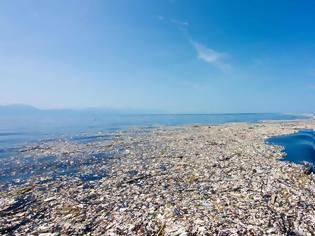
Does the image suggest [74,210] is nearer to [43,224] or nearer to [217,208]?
[43,224]

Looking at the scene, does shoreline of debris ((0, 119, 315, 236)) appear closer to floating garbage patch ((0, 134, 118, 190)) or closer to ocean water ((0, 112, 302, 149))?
floating garbage patch ((0, 134, 118, 190))

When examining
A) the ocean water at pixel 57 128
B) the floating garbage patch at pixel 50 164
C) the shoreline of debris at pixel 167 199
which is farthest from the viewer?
the ocean water at pixel 57 128

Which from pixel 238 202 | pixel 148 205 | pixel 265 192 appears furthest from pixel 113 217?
pixel 265 192

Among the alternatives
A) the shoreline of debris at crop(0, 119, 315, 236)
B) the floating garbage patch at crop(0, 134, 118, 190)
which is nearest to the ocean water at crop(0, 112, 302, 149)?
the floating garbage patch at crop(0, 134, 118, 190)

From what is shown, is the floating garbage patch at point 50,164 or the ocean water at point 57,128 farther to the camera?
the ocean water at point 57,128

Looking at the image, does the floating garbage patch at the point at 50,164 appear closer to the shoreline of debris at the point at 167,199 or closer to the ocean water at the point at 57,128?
the shoreline of debris at the point at 167,199

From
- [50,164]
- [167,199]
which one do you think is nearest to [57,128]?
[50,164]

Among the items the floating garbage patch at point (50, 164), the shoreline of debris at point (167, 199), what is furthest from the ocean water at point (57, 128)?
the shoreline of debris at point (167, 199)

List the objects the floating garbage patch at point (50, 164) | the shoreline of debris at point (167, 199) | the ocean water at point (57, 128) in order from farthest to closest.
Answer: the ocean water at point (57, 128) → the floating garbage patch at point (50, 164) → the shoreline of debris at point (167, 199)
